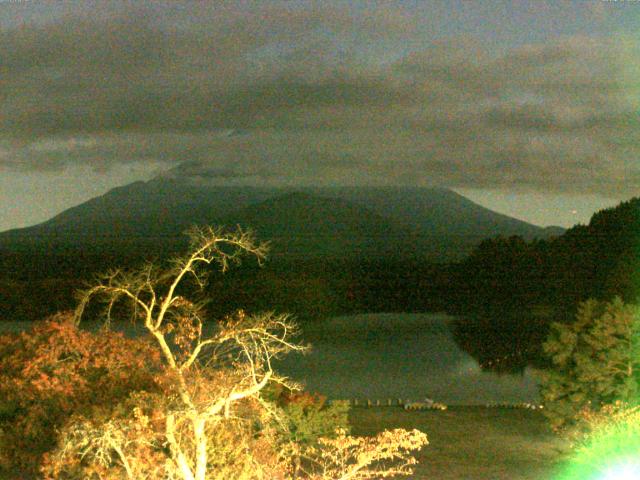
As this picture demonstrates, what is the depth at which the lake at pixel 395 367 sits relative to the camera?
2466 centimetres

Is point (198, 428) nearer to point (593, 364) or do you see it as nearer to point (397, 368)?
point (593, 364)

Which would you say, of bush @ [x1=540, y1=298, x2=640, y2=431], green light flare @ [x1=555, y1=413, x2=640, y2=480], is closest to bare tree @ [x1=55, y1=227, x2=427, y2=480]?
green light flare @ [x1=555, y1=413, x2=640, y2=480]

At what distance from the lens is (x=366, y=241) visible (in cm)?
7819

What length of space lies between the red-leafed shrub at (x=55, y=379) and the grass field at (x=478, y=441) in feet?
14.0

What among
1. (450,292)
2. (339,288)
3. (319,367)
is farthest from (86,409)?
(450,292)

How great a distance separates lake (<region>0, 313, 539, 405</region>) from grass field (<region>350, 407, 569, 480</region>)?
3.56 meters

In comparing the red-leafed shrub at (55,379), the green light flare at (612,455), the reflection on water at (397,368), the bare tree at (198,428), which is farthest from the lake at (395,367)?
the bare tree at (198,428)

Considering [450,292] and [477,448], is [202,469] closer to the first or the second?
[477,448]

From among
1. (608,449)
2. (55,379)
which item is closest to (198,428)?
(55,379)

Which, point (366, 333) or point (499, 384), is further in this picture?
point (366, 333)

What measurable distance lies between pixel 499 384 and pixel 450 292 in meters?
21.7

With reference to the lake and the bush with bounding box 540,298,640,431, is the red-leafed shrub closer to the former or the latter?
the bush with bounding box 540,298,640,431

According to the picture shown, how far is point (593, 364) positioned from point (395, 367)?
15698 millimetres

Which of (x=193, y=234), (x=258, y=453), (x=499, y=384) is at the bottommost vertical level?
(x=499, y=384)
